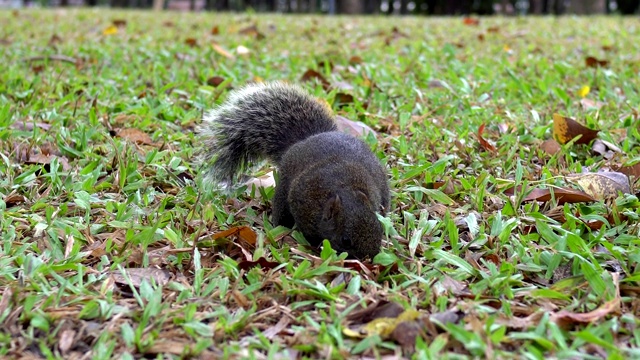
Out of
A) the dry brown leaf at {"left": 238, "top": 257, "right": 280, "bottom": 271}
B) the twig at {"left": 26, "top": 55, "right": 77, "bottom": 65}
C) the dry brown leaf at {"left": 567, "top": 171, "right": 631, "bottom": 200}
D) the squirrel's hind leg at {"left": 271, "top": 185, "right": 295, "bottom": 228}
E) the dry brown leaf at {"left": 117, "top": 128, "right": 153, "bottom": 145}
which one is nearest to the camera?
the dry brown leaf at {"left": 238, "top": 257, "right": 280, "bottom": 271}

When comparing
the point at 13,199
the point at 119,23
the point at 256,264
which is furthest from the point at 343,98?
the point at 119,23

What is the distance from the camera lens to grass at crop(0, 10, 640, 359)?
2402 millimetres

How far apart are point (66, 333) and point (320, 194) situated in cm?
130

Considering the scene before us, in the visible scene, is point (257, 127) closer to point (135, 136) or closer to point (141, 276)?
point (135, 136)

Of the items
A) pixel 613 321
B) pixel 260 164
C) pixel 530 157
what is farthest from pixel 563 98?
pixel 613 321

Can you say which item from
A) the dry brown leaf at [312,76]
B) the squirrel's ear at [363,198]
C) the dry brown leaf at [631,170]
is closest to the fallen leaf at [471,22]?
the dry brown leaf at [312,76]

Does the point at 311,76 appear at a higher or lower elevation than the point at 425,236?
higher

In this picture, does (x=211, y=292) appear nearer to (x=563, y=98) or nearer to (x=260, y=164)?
(x=260, y=164)

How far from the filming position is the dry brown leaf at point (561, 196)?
357 centimetres

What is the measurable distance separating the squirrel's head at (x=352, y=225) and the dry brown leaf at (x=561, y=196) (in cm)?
95

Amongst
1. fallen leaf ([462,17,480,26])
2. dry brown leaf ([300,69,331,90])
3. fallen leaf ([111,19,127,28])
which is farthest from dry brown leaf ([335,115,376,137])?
fallen leaf ([462,17,480,26])

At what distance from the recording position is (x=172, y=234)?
10.2 feet

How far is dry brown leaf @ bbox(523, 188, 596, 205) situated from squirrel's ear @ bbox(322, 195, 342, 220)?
1.07m

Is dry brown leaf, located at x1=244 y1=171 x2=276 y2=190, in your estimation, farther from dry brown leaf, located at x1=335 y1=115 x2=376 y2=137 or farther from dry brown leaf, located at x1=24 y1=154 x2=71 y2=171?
dry brown leaf, located at x1=24 y1=154 x2=71 y2=171
